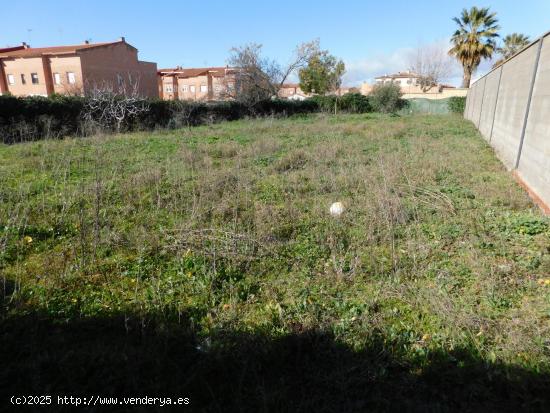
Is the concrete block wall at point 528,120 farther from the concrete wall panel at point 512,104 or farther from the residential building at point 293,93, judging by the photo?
the residential building at point 293,93

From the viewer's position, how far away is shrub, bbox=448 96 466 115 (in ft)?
84.0

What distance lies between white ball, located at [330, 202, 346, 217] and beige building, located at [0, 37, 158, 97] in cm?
2840

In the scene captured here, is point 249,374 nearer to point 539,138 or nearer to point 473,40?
point 539,138

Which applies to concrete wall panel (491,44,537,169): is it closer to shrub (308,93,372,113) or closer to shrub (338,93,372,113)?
shrub (308,93,372,113)

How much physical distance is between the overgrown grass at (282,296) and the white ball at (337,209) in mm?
128

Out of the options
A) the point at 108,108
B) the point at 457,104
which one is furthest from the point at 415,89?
the point at 108,108

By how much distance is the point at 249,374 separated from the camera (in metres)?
2.25

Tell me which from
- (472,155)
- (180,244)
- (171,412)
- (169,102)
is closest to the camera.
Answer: (171,412)

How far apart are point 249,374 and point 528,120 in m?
6.60

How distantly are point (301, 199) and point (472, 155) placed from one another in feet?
18.3

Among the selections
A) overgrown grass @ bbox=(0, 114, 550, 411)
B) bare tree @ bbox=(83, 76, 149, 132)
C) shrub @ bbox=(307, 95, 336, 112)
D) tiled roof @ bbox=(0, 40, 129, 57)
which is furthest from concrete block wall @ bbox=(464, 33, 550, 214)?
tiled roof @ bbox=(0, 40, 129, 57)

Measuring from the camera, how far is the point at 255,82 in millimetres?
26594

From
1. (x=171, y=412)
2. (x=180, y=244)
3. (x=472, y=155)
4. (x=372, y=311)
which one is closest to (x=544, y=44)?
(x=472, y=155)

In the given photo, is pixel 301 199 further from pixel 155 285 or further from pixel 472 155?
pixel 472 155
